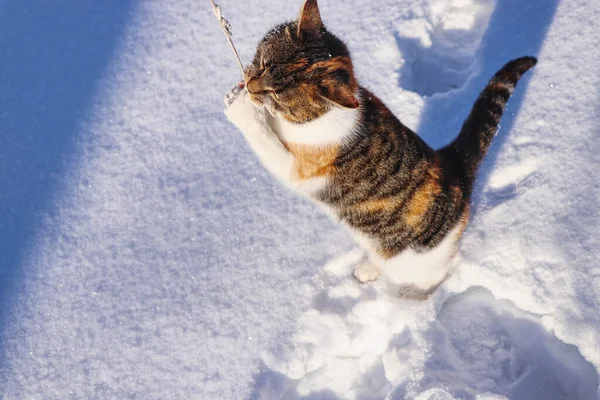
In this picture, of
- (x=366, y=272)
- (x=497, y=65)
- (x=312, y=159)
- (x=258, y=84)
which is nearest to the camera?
(x=258, y=84)

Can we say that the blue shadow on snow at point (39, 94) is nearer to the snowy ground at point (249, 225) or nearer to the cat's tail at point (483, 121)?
the snowy ground at point (249, 225)

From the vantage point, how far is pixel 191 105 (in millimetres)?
2514

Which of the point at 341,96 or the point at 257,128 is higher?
the point at 341,96

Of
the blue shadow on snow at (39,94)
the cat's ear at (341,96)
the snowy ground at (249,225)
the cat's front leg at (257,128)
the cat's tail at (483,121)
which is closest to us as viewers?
the cat's ear at (341,96)

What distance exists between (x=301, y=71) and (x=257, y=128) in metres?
0.28

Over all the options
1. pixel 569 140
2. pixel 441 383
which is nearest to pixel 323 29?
pixel 569 140

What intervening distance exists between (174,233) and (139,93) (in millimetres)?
860

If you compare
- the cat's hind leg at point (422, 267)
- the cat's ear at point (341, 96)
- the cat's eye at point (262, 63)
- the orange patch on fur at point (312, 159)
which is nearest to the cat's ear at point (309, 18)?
the cat's eye at point (262, 63)

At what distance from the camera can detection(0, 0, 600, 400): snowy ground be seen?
210 cm

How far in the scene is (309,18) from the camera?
158 centimetres

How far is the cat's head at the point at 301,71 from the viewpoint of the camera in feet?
4.95

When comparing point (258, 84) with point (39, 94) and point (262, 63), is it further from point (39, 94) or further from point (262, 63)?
point (39, 94)

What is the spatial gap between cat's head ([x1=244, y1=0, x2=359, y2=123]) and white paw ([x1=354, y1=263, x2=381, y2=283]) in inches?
36.0

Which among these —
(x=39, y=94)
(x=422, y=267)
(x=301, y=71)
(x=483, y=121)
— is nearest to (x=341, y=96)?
(x=301, y=71)
